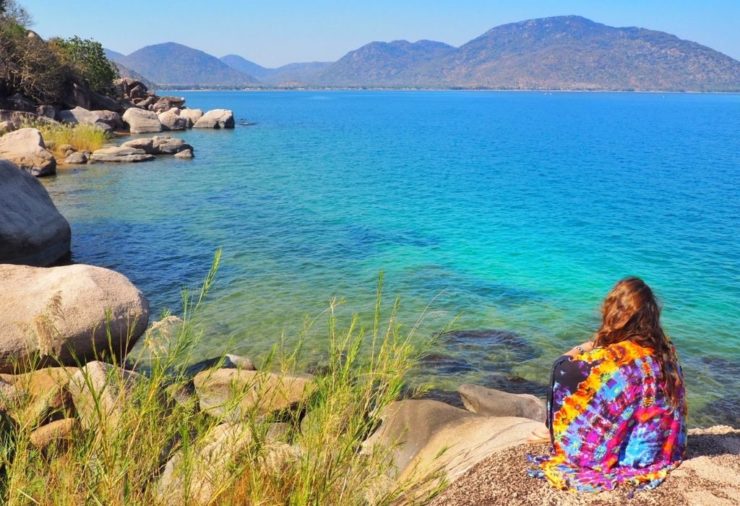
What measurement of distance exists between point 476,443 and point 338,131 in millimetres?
64112

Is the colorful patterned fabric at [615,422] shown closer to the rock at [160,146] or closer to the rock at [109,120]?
the rock at [160,146]

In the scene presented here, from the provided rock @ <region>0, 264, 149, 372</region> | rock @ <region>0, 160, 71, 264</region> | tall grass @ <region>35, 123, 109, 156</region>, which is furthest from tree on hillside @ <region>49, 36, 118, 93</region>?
rock @ <region>0, 264, 149, 372</region>

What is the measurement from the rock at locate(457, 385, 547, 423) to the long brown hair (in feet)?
12.6

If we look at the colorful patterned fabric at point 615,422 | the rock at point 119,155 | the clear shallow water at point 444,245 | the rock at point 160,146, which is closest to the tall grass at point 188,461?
the colorful patterned fabric at point 615,422

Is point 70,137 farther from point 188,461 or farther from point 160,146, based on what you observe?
point 188,461

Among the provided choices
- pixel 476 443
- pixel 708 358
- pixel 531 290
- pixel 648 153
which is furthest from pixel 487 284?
pixel 648 153

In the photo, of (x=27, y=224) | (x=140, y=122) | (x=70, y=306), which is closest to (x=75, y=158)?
(x=140, y=122)

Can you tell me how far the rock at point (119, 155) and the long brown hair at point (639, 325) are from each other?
110 feet

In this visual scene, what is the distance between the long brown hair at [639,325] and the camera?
482 centimetres

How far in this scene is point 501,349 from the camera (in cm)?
1202

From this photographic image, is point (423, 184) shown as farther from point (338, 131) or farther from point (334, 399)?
point (338, 131)

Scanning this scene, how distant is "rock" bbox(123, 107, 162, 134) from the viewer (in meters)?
49.6

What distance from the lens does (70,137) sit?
34812mm

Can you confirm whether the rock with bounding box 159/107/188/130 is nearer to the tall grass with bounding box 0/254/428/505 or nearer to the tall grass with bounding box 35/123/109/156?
the tall grass with bounding box 35/123/109/156
